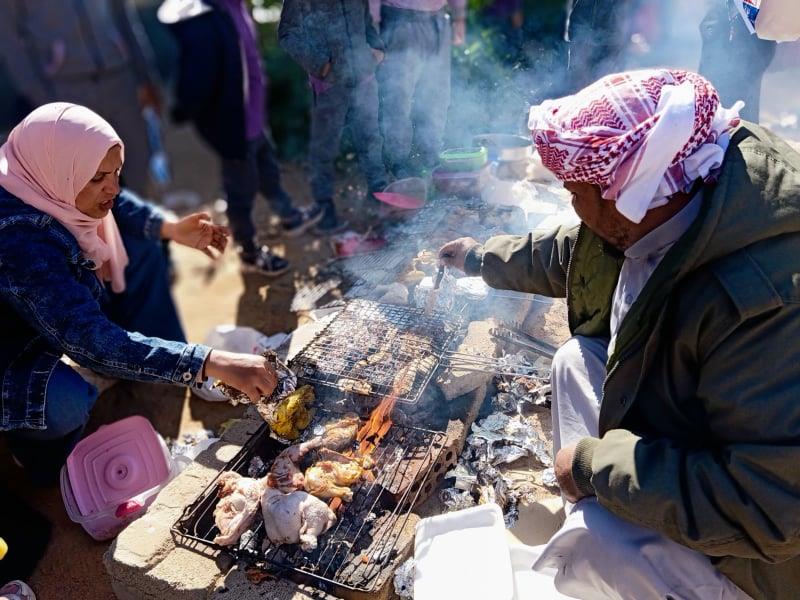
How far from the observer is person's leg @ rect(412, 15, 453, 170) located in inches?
211

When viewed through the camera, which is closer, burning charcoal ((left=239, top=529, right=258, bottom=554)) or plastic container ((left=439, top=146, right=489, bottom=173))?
burning charcoal ((left=239, top=529, right=258, bottom=554))

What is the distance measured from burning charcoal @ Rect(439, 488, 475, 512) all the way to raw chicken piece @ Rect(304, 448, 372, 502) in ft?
1.34

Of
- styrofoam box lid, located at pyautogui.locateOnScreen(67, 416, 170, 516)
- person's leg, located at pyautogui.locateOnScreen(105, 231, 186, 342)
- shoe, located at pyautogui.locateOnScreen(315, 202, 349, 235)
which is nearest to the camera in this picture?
styrofoam box lid, located at pyautogui.locateOnScreen(67, 416, 170, 516)

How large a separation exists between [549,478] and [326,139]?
3.64m

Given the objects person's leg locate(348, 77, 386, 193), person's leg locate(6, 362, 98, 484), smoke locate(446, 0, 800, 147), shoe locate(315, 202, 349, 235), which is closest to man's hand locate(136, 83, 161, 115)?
shoe locate(315, 202, 349, 235)

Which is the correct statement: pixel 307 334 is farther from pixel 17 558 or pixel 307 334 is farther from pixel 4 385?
pixel 17 558

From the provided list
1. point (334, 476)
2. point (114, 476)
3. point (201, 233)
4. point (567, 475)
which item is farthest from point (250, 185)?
point (567, 475)

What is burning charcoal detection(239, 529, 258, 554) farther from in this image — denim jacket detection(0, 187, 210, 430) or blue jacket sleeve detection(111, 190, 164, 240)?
blue jacket sleeve detection(111, 190, 164, 240)

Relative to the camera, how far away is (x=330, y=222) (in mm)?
6039

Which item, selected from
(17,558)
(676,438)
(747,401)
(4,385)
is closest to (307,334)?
(4,385)

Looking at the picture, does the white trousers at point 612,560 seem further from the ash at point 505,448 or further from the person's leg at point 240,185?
the person's leg at point 240,185

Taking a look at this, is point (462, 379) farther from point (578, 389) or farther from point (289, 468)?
point (289, 468)

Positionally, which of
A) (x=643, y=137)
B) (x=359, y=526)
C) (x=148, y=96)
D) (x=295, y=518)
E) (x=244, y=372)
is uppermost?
(x=643, y=137)

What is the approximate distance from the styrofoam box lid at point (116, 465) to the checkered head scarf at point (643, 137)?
112 inches
